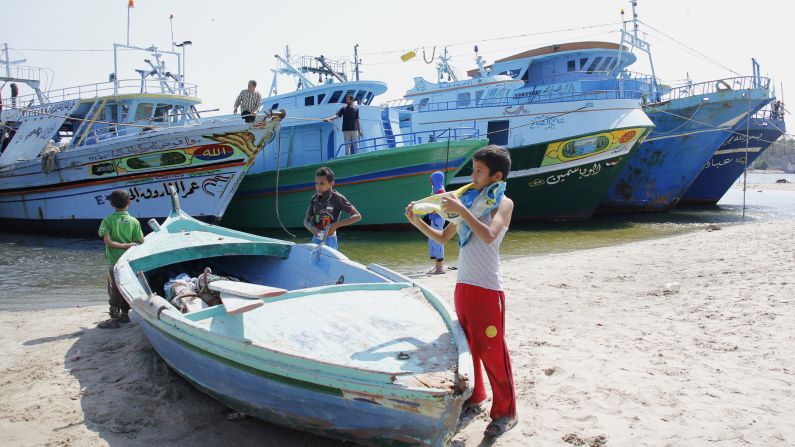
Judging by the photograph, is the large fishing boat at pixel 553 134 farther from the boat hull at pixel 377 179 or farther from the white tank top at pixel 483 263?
the white tank top at pixel 483 263

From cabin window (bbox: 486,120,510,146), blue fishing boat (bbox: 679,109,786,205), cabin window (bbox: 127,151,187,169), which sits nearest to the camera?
cabin window (bbox: 127,151,187,169)

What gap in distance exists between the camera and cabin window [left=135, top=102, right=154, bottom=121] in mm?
15953

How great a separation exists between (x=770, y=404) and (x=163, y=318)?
3.61 meters

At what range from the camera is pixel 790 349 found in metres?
4.28

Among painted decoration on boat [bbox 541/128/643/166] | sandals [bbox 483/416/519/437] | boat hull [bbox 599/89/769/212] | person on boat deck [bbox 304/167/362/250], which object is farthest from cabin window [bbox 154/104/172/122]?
sandals [bbox 483/416/519/437]

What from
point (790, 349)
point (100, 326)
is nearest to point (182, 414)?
point (100, 326)

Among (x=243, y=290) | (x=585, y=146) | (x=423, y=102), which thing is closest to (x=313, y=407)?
(x=243, y=290)

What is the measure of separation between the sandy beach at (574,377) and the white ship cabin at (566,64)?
14.6 m

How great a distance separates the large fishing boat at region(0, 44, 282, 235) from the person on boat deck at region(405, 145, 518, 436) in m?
9.95

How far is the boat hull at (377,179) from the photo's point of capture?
1427cm

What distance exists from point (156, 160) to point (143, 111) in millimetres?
3217

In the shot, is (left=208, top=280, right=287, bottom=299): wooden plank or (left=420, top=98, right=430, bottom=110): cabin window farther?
(left=420, top=98, right=430, bottom=110): cabin window

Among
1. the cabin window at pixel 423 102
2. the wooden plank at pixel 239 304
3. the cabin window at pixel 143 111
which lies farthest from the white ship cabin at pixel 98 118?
the wooden plank at pixel 239 304

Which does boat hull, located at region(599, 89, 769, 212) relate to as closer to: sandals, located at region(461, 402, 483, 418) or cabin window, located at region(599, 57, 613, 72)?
cabin window, located at region(599, 57, 613, 72)
